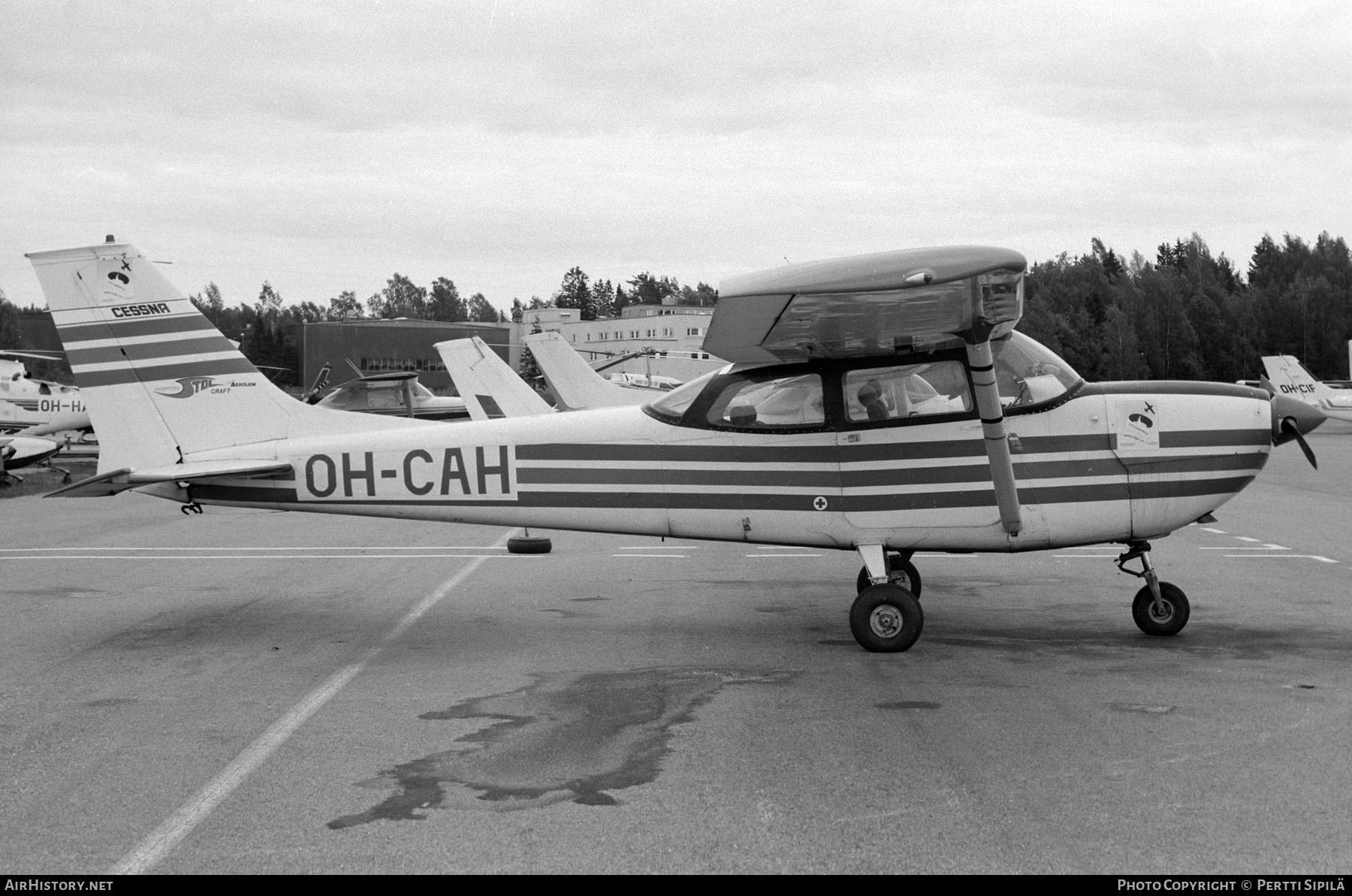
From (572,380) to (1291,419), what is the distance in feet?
43.7

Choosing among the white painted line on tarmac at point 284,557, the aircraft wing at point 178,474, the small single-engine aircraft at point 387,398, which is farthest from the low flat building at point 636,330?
the aircraft wing at point 178,474

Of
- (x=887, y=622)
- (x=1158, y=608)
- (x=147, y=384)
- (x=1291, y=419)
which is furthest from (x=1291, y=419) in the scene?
(x=147, y=384)

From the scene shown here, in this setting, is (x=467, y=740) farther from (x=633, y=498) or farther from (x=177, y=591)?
(x=177, y=591)

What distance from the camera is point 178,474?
26.9 ft

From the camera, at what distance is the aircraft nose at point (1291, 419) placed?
7691 millimetres

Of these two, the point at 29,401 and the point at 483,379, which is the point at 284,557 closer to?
the point at 483,379

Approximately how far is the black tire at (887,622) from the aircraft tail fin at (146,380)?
3.50m

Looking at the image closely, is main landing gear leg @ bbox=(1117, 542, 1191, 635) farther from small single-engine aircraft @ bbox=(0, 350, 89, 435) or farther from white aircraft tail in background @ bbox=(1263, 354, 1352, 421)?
white aircraft tail in background @ bbox=(1263, 354, 1352, 421)

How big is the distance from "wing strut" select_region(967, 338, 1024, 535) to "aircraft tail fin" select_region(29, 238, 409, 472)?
3969 mm

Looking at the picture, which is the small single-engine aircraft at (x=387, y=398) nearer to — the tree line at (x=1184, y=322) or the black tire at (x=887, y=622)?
the black tire at (x=887, y=622)

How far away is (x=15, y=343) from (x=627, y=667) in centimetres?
11028

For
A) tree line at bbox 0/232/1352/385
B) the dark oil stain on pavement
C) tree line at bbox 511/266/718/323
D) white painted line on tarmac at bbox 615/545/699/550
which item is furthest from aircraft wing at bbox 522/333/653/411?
tree line at bbox 511/266/718/323

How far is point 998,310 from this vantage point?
6621 millimetres
